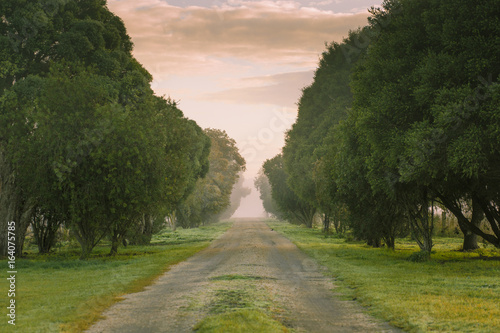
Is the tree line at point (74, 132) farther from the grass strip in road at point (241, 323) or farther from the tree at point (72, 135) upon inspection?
the grass strip in road at point (241, 323)

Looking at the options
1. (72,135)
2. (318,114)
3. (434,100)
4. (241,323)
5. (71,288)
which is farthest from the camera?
(318,114)

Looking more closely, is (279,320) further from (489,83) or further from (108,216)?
(108,216)

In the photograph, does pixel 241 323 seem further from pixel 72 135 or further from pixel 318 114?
pixel 318 114

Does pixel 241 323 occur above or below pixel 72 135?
below

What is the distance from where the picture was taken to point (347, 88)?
163 feet

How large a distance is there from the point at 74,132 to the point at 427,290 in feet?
54.0

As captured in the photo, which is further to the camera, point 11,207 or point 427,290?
point 11,207

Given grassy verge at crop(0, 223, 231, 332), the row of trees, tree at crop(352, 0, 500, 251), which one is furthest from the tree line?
tree at crop(352, 0, 500, 251)

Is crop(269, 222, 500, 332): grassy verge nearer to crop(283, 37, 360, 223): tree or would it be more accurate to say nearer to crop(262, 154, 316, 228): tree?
crop(283, 37, 360, 223): tree

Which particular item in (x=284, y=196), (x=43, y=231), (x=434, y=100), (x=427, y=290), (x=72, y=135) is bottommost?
(x=427, y=290)

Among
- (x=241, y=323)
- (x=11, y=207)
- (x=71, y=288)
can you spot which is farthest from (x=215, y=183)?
(x=241, y=323)

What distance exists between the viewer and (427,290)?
44.3 feet

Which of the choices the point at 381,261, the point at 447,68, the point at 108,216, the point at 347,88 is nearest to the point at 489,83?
the point at 447,68

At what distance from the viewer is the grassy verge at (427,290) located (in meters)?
9.67
